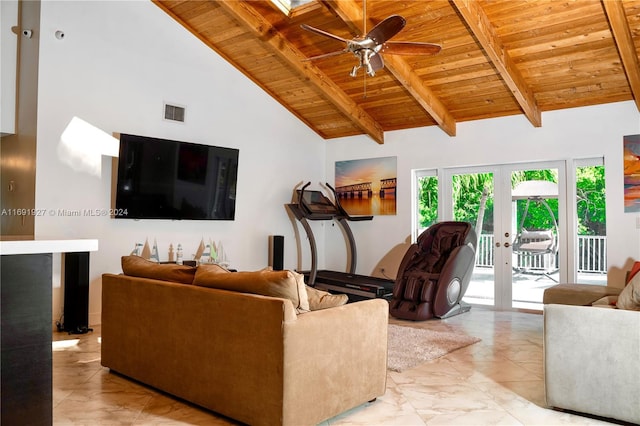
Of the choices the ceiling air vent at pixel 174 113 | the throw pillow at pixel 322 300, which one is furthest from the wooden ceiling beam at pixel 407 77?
the throw pillow at pixel 322 300

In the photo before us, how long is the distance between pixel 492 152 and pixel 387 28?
11.6 ft

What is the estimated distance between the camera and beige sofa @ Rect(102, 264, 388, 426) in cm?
251

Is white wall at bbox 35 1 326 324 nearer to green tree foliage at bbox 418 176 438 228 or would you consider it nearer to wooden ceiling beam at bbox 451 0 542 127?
green tree foliage at bbox 418 176 438 228

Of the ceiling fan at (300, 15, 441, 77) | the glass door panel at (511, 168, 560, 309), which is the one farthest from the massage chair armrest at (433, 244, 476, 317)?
the ceiling fan at (300, 15, 441, 77)

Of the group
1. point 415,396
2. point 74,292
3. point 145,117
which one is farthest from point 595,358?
point 145,117

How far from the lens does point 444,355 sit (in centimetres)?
425

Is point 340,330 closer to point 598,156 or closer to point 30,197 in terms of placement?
point 30,197

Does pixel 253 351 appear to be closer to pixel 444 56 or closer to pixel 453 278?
pixel 453 278

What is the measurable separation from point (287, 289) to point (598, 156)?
482cm

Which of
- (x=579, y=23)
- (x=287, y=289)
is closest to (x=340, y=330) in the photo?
(x=287, y=289)

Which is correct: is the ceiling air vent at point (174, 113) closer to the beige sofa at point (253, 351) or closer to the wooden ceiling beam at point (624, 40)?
the beige sofa at point (253, 351)

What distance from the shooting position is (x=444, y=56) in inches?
222

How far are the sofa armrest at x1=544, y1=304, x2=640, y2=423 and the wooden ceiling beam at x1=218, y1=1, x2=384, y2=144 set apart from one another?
3.11 meters

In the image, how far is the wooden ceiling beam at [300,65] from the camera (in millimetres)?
5406
